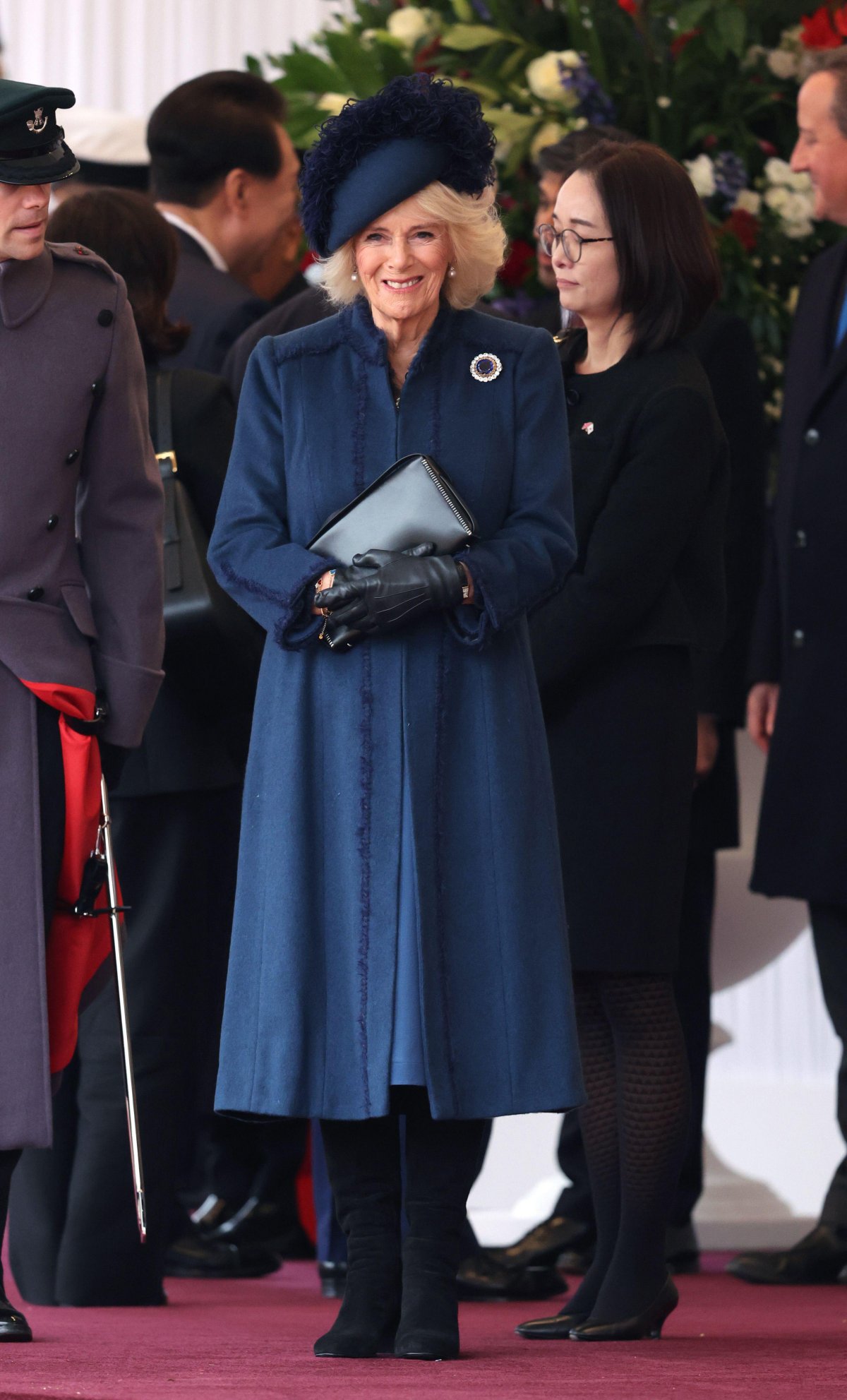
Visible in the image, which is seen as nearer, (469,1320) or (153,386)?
(469,1320)

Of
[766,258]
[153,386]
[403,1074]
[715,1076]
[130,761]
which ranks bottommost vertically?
[715,1076]

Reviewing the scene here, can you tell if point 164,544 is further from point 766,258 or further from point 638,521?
point 766,258

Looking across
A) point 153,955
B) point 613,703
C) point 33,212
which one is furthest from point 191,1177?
point 33,212

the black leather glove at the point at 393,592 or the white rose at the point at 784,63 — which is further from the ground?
the white rose at the point at 784,63

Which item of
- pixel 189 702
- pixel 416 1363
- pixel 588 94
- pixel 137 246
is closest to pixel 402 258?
pixel 137 246

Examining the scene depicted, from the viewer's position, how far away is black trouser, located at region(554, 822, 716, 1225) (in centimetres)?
385

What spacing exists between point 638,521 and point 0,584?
83 cm

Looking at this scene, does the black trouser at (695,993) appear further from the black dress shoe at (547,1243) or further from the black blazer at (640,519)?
the black blazer at (640,519)

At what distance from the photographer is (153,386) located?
11.2 feet

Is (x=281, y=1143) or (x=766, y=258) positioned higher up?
(x=766, y=258)

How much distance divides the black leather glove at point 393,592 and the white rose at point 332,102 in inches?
74.5

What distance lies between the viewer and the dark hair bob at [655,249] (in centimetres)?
300

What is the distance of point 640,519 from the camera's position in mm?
2922

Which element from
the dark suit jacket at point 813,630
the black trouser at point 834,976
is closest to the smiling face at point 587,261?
the dark suit jacket at point 813,630
